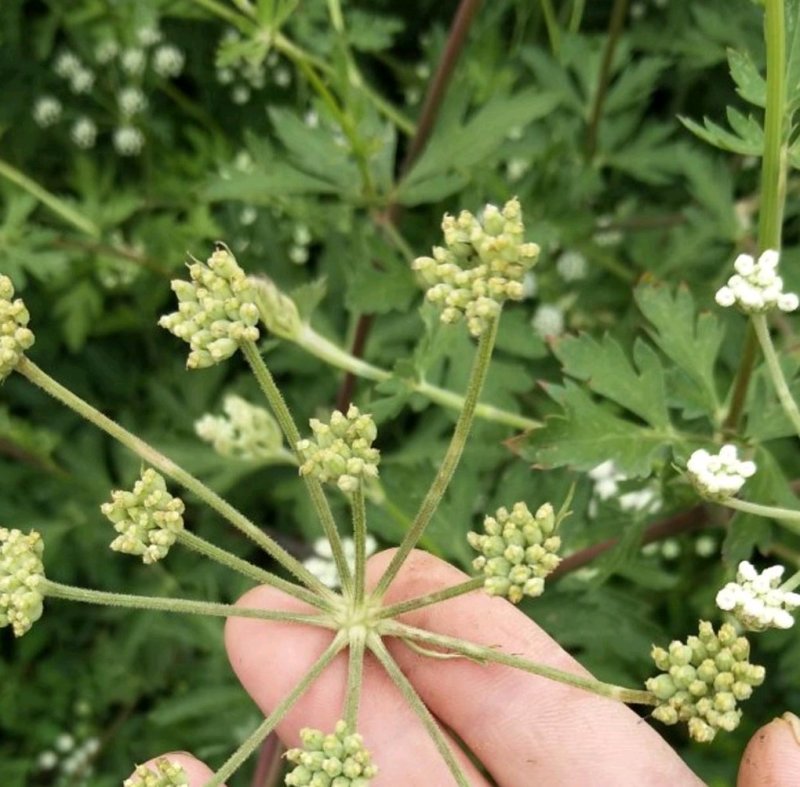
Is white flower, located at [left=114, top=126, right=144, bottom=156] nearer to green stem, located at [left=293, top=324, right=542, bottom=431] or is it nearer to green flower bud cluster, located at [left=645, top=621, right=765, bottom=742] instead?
green stem, located at [left=293, top=324, right=542, bottom=431]

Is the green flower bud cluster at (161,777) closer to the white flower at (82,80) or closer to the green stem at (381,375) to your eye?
the green stem at (381,375)

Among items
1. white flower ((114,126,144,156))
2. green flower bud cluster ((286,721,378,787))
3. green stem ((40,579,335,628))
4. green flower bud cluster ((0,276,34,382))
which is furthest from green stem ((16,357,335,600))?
white flower ((114,126,144,156))

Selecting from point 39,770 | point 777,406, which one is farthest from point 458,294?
point 39,770

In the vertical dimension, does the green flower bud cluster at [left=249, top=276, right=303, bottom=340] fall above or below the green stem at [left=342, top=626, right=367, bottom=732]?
above

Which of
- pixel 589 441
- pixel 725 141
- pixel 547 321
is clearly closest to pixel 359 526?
pixel 589 441

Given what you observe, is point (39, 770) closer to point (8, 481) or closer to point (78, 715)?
point (78, 715)

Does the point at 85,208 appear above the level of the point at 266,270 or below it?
above
